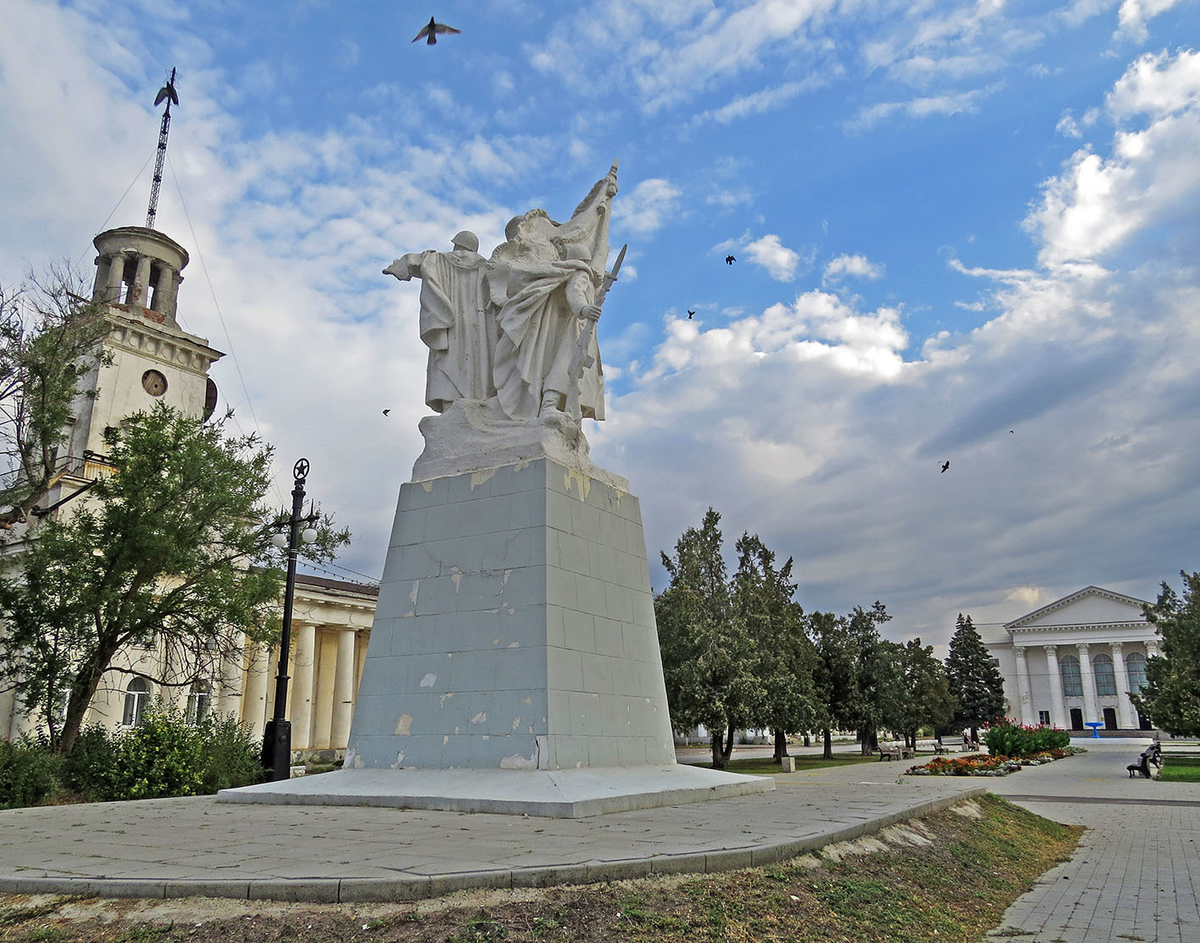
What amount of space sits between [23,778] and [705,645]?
806 inches

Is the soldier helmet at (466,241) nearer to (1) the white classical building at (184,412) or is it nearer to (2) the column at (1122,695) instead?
(1) the white classical building at (184,412)

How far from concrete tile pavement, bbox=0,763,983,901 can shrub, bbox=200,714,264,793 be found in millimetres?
5580

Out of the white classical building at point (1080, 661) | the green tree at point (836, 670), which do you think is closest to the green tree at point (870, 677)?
the green tree at point (836, 670)

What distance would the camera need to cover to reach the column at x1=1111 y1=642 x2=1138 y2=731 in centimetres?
8106

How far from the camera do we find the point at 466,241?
1100cm

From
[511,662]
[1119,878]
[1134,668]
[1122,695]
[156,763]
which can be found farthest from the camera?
[1134,668]

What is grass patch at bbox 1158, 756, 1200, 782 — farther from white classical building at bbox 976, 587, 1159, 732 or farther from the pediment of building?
the pediment of building

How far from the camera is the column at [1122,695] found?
266 feet

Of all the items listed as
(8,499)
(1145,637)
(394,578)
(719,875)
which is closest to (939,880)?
(719,875)

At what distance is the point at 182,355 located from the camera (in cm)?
3556

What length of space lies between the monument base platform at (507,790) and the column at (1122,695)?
9014 centimetres

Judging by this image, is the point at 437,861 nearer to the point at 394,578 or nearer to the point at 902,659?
the point at 394,578

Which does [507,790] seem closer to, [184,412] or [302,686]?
[184,412]

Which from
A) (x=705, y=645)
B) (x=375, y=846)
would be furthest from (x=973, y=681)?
(x=375, y=846)
